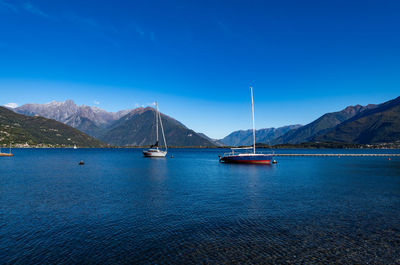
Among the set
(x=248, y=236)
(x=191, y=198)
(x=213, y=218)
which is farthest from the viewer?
(x=191, y=198)

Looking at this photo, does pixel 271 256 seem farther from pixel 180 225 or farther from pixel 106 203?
pixel 106 203

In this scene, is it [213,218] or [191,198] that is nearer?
[213,218]

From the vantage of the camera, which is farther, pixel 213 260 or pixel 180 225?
pixel 180 225

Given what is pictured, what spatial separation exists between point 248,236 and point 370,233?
11.1 meters

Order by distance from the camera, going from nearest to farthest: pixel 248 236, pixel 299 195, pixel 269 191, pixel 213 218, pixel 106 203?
1. pixel 248 236
2. pixel 213 218
3. pixel 106 203
4. pixel 299 195
5. pixel 269 191

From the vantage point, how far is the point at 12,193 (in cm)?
3841

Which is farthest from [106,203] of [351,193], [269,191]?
[351,193]

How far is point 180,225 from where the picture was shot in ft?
77.7

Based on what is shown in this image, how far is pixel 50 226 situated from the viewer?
22.9 m

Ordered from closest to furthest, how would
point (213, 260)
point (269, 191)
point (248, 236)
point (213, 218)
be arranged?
point (213, 260) → point (248, 236) → point (213, 218) → point (269, 191)

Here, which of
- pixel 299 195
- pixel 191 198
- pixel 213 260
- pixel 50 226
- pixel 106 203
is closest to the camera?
pixel 213 260

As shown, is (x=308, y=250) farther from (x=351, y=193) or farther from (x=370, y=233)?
(x=351, y=193)

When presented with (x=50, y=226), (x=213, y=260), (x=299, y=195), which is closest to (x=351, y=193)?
(x=299, y=195)

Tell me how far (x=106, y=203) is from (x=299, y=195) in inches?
1164
